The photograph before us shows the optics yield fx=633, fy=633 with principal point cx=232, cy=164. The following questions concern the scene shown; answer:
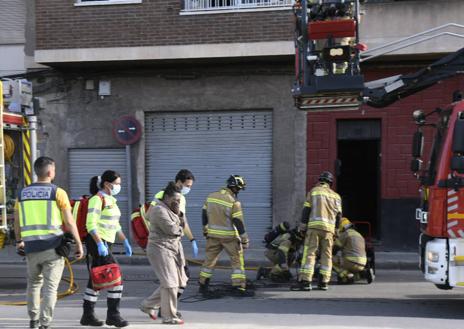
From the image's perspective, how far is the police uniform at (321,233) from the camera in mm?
9211

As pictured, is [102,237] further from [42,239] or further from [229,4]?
[229,4]

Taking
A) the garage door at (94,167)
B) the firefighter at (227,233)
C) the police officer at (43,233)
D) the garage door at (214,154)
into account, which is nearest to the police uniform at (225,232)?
the firefighter at (227,233)

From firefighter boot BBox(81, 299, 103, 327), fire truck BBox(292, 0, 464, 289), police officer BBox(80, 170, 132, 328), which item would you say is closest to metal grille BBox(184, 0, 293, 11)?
fire truck BBox(292, 0, 464, 289)

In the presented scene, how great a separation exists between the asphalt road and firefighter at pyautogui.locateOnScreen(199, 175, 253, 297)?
1.08ft

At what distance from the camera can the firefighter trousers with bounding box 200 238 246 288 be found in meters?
8.79

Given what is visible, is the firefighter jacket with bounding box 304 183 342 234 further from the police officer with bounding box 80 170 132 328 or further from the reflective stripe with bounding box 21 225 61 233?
the reflective stripe with bounding box 21 225 61 233

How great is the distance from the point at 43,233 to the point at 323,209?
435cm

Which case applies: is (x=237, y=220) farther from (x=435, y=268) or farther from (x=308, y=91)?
(x=435, y=268)

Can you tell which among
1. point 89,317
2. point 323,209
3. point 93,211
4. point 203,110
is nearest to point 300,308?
point 323,209

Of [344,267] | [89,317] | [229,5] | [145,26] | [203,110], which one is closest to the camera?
[89,317]

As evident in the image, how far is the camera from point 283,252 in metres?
9.84

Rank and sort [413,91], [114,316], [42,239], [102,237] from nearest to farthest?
[42,239] < [114,316] < [102,237] < [413,91]

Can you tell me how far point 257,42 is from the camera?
13570 mm

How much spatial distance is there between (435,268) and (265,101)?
774cm
